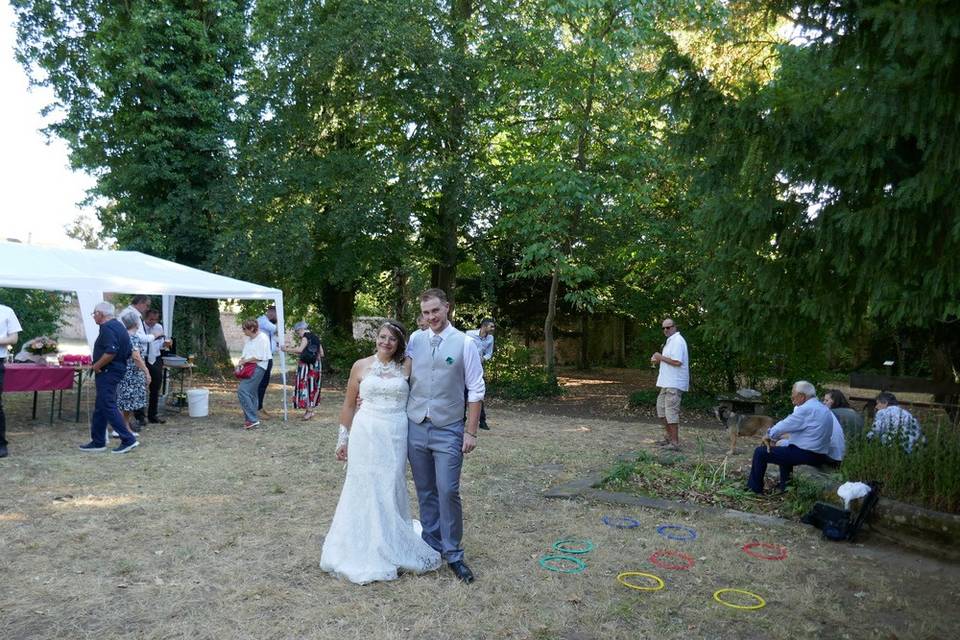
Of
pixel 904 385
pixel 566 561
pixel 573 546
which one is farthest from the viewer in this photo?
pixel 904 385

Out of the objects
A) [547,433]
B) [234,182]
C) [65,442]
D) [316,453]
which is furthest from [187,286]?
[234,182]

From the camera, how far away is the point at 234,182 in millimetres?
17594

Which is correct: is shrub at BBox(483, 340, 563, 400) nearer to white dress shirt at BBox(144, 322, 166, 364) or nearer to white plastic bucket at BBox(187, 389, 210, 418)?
white plastic bucket at BBox(187, 389, 210, 418)

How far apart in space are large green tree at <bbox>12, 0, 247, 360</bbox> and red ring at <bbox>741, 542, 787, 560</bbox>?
48.8ft

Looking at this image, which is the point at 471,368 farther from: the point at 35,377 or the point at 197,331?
the point at 197,331

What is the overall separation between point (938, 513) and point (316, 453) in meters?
6.43

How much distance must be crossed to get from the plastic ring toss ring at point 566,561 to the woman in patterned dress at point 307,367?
744 centimetres

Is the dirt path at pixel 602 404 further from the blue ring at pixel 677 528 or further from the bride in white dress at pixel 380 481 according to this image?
the bride in white dress at pixel 380 481

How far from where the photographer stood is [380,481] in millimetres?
4797

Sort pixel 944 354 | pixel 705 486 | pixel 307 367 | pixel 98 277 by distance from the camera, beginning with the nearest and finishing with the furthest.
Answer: pixel 705 486 < pixel 98 277 < pixel 307 367 < pixel 944 354

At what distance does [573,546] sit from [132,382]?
665 centimetres

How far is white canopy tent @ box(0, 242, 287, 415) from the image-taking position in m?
9.42

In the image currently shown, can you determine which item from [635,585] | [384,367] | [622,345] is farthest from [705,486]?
[622,345]

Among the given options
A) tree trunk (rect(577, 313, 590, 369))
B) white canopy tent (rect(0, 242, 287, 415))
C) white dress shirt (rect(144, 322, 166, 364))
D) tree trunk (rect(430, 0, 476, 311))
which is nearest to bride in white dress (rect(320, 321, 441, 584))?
white canopy tent (rect(0, 242, 287, 415))
